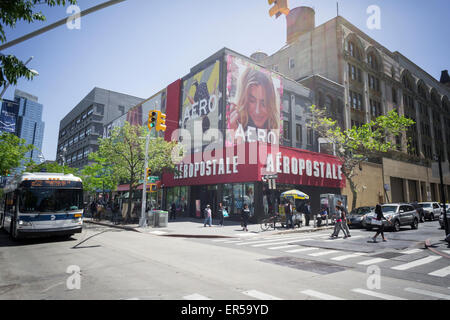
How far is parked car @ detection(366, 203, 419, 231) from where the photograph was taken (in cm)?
1667

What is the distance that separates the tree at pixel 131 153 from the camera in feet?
73.5

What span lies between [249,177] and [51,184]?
47.5 ft

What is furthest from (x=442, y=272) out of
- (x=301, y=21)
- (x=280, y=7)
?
(x=301, y=21)

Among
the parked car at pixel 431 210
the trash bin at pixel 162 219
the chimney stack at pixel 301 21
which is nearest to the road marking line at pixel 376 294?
the trash bin at pixel 162 219

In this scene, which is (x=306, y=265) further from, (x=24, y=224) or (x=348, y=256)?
(x=24, y=224)

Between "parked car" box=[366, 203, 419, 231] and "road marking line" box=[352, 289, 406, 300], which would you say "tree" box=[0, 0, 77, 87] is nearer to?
"road marking line" box=[352, 289, 406, 300]

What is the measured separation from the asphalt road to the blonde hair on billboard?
767 inches

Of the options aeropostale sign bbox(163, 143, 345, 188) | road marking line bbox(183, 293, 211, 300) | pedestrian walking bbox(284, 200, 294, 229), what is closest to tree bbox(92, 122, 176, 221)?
aeropostale sign bbox(163, 143, 345, 188)

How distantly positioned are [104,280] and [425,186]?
54.4m

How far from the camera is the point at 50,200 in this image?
1157cm

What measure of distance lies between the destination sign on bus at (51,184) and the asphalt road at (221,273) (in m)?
2.52

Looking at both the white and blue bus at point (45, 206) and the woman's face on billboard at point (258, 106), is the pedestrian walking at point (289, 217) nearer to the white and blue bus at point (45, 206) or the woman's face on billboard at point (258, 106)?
the woman's face on billboard at point (258, 106)

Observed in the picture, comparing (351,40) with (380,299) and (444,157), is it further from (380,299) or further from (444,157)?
(380,299)

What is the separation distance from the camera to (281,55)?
45.8 metres
